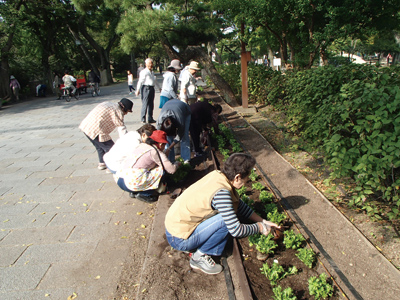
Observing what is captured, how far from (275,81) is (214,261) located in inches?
271

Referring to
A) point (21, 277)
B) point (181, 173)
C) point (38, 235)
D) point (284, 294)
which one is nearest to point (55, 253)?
point (21, 277)

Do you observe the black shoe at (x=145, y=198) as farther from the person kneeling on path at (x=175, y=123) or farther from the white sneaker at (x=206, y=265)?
the white sneaker at (x=206, y=265)

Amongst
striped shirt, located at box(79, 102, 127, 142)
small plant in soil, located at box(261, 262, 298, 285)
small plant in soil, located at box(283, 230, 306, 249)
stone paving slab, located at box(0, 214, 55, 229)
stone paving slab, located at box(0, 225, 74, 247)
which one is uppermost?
striped shirt, located at box(79, 102, 127, 142)

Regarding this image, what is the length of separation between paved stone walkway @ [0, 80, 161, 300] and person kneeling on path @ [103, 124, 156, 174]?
0.54 m

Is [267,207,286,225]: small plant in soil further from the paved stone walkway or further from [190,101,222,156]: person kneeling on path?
[190,101,222,156]: person kneeling on path

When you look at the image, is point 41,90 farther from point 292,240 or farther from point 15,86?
point 292,240

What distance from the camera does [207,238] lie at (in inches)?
108

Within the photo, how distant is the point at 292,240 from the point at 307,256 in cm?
20

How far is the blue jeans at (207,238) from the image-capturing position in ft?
8.82

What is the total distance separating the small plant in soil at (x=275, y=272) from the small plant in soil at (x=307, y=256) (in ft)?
0.42

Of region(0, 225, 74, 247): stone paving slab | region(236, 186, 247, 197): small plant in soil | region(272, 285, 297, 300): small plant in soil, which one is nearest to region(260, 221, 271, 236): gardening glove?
region(272, 285, 297, 300): small plant in soil

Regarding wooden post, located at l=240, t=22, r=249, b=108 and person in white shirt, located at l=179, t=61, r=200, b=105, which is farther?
wooden post, located at l=240, t=22, r=249, b=108

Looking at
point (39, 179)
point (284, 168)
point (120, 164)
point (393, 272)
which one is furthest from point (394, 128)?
point (39, 179)

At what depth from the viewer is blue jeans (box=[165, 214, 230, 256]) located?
2.69 metres
